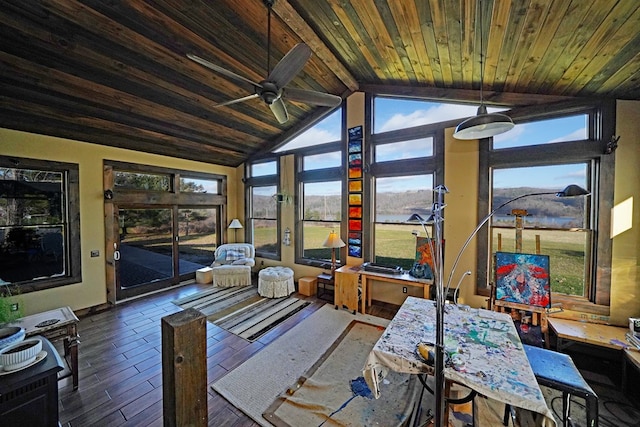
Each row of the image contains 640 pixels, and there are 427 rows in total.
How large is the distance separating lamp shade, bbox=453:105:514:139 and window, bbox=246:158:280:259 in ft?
13.8

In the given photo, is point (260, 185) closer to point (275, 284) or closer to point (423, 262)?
point (275, 284)

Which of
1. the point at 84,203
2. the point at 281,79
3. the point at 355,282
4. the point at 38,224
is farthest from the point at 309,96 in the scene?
the point at 38,224

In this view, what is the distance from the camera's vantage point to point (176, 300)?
449 cm

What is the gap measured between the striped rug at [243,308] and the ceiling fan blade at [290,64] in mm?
2947

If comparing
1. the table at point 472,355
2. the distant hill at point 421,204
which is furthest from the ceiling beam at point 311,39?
the table at point 472,355

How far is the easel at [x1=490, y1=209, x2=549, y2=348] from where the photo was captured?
2.83 meters

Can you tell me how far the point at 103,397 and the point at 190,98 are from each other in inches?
148

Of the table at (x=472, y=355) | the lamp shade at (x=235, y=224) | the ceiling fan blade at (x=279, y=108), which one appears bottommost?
the table at (x=472, y=355)

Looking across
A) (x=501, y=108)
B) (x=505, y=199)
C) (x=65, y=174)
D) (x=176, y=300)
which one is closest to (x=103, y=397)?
(x=176, y=300)

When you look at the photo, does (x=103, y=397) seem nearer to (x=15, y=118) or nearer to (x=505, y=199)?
(x=15, y=118)

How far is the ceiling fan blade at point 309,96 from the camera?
2574 mm

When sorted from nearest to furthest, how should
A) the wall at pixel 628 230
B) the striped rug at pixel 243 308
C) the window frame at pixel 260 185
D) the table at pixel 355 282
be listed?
the wall at pixel 628 230 → the striped rug at pixel 243 308 → the table at pixel 355 282 → the window frame at pixel 260 185

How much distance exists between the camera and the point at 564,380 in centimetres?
172

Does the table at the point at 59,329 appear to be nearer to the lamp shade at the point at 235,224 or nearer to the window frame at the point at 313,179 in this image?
the window frame at the point at 313,179
